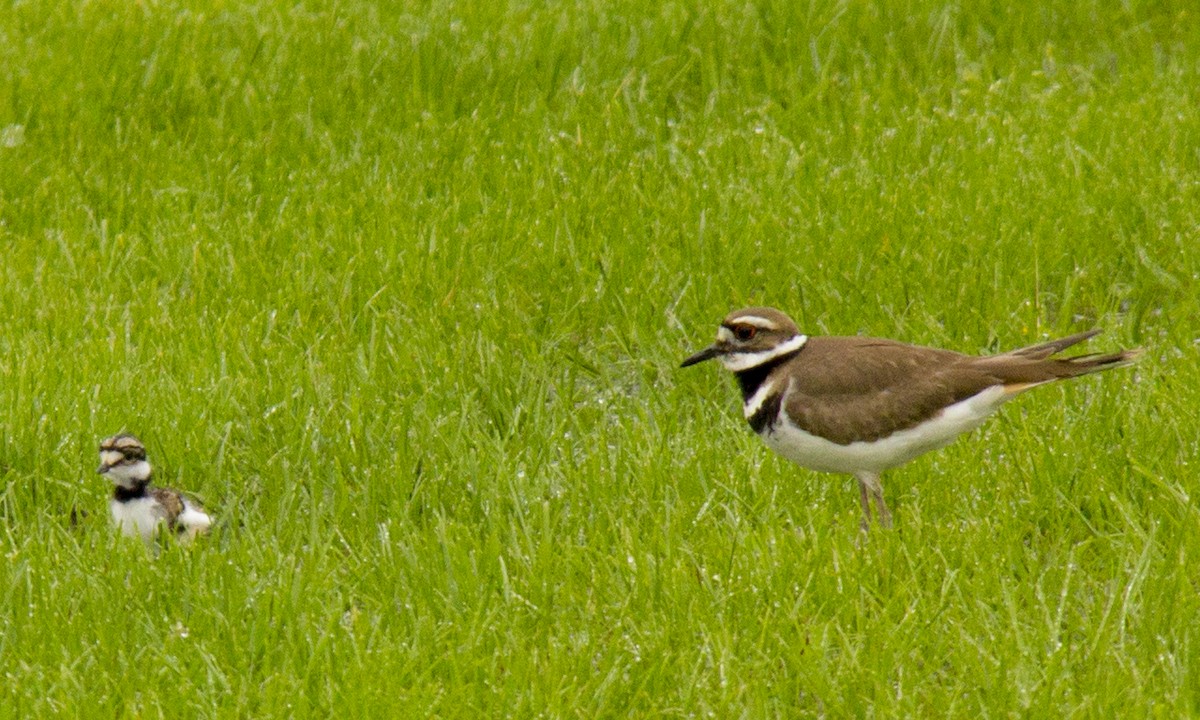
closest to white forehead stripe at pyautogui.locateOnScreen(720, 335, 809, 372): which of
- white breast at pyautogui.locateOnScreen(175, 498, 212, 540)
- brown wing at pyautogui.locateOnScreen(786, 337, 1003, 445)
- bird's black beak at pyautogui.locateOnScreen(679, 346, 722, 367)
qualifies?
bird's black beak at pyautogui.locateOnScreen(679, 346, 722, 367)

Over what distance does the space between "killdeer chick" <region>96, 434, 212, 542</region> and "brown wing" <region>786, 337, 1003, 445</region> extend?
2257mm

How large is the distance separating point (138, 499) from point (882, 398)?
2.74 meters

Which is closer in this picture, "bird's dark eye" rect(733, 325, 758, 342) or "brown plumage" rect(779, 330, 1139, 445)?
"brown plumage" rect(779, 330, 1139, 445)

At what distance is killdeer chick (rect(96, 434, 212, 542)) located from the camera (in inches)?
243

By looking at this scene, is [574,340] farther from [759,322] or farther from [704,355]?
[759,322]

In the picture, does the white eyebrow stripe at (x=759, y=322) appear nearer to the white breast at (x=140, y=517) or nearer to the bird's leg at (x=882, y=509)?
the bird's leg at (x=882, y=509)

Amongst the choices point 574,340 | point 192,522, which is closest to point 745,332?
point 574,340

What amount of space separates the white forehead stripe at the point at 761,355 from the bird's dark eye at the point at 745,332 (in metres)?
0.06

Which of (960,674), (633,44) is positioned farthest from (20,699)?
(633,44)

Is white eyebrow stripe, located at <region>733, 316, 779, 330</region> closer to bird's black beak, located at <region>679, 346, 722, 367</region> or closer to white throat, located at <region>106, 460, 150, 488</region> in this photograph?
bird's black beak, located at <region>679, 346, 722, 367</region>

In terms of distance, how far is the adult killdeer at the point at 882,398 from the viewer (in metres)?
6.07

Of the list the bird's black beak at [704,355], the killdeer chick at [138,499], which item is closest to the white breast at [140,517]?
the killdeer chick at [138,499]

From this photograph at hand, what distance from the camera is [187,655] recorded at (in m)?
5.29

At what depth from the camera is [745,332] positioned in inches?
261
